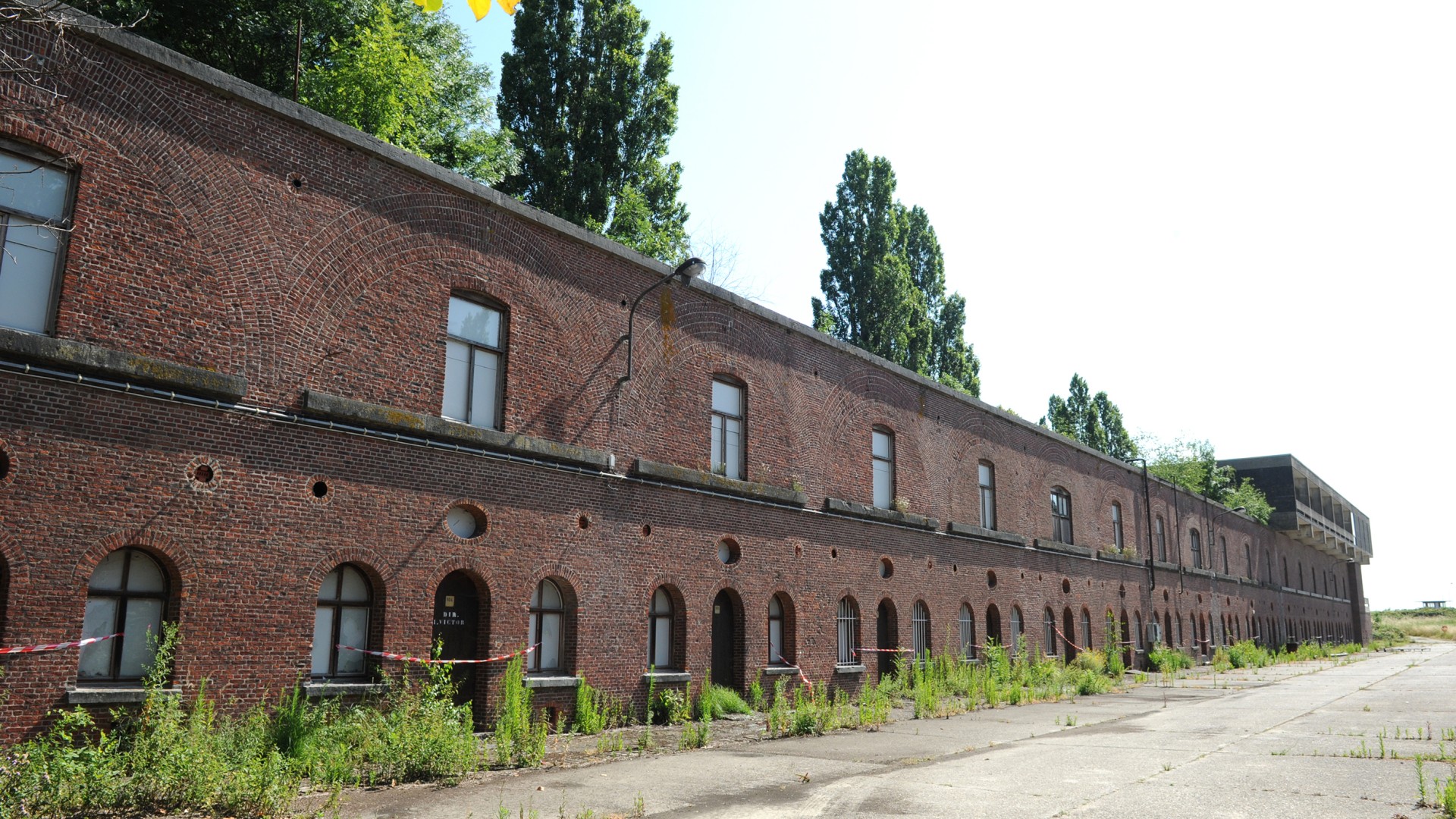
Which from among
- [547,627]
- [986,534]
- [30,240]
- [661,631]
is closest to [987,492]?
[986,534]

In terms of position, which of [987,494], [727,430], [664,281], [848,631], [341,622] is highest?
[664,281]

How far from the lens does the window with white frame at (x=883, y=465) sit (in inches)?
890

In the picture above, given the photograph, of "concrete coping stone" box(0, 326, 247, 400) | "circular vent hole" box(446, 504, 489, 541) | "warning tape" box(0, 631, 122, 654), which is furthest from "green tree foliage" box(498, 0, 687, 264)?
"warning tape" box(0, 631, 122, 654)

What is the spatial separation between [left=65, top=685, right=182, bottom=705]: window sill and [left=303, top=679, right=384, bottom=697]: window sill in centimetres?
154

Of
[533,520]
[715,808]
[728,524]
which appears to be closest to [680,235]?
[728,524]

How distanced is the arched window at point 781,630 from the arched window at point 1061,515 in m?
14.4

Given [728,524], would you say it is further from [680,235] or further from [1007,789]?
[680,235]

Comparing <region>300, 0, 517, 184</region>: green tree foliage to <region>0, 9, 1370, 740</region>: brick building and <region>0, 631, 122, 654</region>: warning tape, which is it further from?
<region>0, 631, 122, 654</region>: warning tape

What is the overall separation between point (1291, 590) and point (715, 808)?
59421mm

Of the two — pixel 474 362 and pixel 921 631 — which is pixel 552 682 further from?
pixel 921 631

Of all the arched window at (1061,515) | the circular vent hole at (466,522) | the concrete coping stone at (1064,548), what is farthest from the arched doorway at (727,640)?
the arched window at (1061,515)

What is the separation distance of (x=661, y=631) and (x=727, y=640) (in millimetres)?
1813

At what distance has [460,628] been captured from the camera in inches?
521

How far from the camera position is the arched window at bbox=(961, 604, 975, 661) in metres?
25.0
